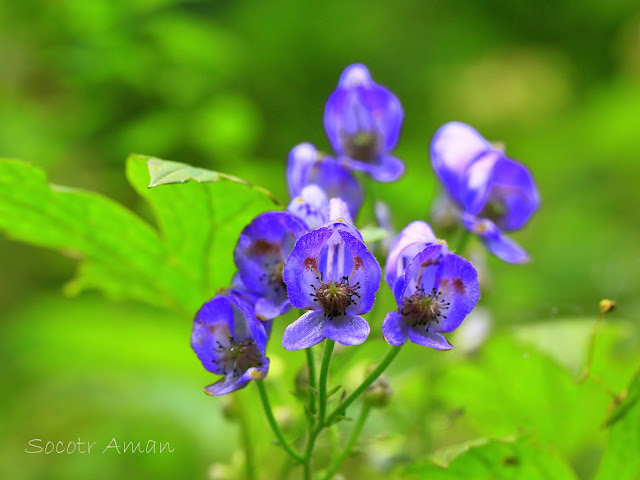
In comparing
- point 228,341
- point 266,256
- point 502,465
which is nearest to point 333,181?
point 266,256

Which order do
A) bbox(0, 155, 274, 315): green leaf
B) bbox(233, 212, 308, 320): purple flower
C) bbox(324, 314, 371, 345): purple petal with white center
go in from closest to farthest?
1. bbox(324, 314, 371, 345): purple petal with white center
2. bbox(233, 212, 308, 320): purple flower
3. bbox(0, 155, 274, 315): green leaf

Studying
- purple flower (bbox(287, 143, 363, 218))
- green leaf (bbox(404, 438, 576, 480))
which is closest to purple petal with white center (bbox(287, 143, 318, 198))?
purple flower (bbox(287, 143, 363, 218))

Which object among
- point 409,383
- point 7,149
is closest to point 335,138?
point 409,383

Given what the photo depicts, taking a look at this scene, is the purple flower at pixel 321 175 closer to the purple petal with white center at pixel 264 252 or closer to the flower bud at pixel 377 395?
the purple petal with white center at pixel 264 252

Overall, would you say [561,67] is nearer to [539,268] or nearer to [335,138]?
[539,268]

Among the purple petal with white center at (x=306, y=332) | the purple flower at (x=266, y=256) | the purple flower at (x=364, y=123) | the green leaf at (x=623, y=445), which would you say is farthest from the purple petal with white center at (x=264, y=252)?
the green leaf at (x=623, y=445)

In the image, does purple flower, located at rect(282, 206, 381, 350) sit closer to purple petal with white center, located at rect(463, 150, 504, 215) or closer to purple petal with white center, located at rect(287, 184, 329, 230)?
purple petal with white center, located at rect(287, 184, 329, 230)
